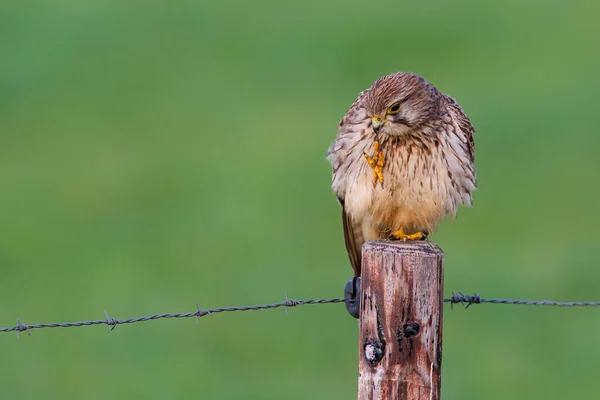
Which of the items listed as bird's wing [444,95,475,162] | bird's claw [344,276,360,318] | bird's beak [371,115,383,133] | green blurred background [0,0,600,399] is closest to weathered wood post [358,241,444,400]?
bird's claw [344,276,360,318]

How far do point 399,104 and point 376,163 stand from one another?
1.09ft

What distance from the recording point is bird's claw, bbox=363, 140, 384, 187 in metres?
6.24

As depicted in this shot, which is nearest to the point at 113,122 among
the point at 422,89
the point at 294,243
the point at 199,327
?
the point at 294,243

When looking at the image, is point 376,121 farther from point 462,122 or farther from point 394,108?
point 462,122

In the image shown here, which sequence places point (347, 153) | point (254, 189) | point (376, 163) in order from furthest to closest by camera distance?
1. point (254, 189)
2. point (347, 153)
3. point (376, 163)

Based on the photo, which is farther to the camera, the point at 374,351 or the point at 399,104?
the point at 399,104

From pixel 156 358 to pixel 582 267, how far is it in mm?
4615

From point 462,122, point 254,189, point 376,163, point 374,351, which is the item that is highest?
point 254,189

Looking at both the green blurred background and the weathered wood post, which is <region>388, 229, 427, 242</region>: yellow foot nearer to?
the weathered wood post

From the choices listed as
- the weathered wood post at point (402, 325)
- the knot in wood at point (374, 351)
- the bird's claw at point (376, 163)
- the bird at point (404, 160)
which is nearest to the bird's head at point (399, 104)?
the bird at point (404, 160)

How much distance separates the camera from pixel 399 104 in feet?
20.0

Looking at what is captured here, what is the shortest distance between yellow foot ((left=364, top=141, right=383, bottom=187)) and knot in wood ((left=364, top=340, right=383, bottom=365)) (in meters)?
1.85

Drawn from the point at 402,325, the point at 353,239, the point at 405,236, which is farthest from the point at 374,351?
the point at 353,239

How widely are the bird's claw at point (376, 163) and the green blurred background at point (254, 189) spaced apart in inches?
153
